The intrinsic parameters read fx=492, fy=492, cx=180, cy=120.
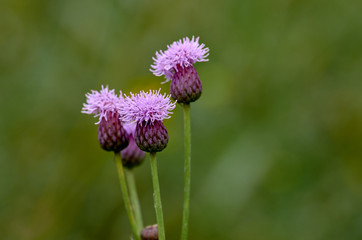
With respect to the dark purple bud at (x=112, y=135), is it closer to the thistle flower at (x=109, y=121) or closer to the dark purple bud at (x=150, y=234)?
the thistle flower at (x=109, y=121)

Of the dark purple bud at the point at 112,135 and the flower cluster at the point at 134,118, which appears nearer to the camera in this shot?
the flower cluster at the point at 134,118

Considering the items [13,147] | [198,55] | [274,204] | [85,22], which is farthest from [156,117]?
[85,22]

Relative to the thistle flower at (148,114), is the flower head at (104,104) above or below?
above

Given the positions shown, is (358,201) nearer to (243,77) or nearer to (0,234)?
(243,77)

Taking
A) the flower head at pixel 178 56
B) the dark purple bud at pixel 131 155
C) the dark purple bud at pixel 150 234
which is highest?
the flower head at pixel 178 56

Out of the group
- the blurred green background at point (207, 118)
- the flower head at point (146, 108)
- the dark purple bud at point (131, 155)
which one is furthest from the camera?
the blurred green background at point (207, 118)

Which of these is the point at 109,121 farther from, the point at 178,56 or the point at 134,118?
the point at 178,56

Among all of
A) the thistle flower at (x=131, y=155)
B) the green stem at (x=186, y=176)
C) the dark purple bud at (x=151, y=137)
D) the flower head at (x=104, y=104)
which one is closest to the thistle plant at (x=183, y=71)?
the green stem at (x=186, y=176)

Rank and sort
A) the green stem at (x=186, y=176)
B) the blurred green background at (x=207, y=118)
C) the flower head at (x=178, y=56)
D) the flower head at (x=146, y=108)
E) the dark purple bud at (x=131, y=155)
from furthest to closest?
the blurred green background at (x=207, y=118), the dark purple bud at (x=131, y=155), the flower head at (x=178, y=56), the flower head at (x=146, y=108), the green stem at (x=186, y=176)
